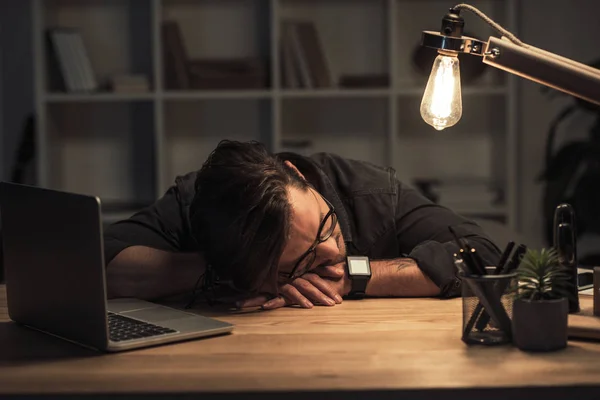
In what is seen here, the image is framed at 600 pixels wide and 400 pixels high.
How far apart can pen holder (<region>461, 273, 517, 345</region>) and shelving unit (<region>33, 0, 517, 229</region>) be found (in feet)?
8.63

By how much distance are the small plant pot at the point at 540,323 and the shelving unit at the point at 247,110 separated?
2.69 m

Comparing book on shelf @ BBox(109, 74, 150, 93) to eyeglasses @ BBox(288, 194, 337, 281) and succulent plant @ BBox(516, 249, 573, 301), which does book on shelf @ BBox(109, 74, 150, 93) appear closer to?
eyeglasses @ BBox(288, 194, 337, 281)

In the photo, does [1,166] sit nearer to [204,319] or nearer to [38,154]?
[38,154]

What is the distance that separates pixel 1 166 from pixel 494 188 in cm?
226

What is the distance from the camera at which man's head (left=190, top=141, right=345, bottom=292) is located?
1602mm

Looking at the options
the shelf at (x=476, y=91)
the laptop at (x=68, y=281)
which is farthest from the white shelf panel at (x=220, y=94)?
the laptop at (x=68, y=281)

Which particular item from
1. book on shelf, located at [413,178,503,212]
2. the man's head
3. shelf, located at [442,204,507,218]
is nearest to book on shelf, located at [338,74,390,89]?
book on shelf, located at [413,178,503,212]

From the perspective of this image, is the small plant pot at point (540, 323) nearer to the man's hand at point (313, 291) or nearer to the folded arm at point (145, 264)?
the man's hand at point (313, 291)

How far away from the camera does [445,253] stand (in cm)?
181

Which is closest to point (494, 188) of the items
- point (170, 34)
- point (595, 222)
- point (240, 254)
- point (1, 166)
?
point (595, 222)

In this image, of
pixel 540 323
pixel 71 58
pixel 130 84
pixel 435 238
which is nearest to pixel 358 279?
pixel 435 238

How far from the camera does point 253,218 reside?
159cm

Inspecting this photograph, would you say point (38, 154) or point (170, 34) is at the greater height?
point (170, 34)

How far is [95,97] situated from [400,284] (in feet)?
7.84
